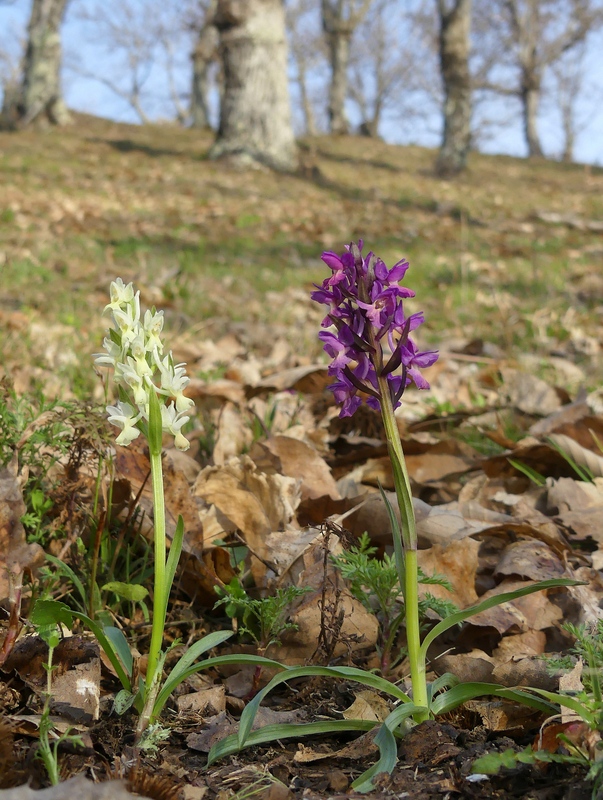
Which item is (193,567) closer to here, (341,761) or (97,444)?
(97,444)

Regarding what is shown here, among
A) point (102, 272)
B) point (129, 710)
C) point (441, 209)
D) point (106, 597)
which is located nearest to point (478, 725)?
point (129, 710)

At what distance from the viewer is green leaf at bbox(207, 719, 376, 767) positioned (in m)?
1.17

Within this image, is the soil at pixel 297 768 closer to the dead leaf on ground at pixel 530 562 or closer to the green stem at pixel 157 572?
the green stem at pixel 157 572

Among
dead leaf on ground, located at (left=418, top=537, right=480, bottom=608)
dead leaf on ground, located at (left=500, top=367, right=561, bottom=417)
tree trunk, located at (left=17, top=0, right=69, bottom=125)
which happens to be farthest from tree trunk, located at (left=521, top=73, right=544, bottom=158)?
dead leaf on ground, located at (left=418, top=537, right=480, bottom=608)

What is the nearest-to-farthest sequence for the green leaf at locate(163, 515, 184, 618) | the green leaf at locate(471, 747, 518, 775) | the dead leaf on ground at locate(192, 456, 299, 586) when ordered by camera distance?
the green leaf at locate(471, 747, 518, 775)
the green leaf at locate(163, 515, 184, 618)
the dead leaf on ground at locate(192, 456, 299, 586)

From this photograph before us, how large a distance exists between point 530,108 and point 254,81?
27652mm

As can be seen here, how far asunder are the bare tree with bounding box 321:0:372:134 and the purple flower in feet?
103

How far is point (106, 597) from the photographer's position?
1.74m

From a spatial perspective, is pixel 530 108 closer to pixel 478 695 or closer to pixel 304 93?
pixel 304 93

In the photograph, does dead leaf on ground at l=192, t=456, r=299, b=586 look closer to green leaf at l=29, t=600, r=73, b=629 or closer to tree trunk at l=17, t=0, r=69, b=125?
green leaf at l=29, t=600, r=73, b=629

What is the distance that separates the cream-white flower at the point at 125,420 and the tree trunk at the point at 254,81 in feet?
44.4

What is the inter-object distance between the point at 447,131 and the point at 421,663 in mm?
18061

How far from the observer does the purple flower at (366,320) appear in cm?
122

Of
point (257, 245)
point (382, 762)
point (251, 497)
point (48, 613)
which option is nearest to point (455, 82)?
point (257, 245)
